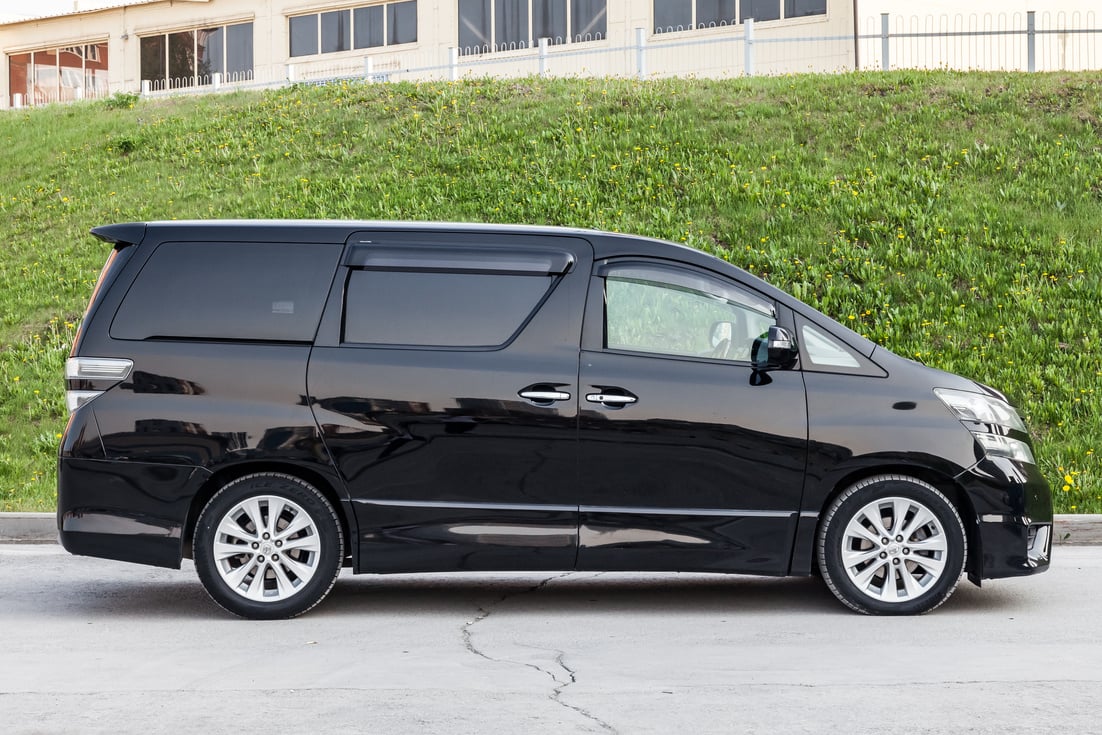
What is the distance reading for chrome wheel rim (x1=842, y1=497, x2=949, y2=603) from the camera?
23.2ft

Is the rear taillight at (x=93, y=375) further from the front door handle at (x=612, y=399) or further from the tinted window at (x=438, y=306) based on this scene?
the front door handle at (x=612, y=399)

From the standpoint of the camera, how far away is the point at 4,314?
17328 mm

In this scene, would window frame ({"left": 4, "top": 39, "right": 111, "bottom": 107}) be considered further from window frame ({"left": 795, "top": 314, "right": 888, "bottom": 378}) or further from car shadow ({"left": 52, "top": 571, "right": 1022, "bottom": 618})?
window frame ({"left": 795, "top": 314, "right": 888, "bottom": 378})

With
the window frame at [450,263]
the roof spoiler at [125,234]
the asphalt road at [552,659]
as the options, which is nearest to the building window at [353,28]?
the asphalt road at [552,659]

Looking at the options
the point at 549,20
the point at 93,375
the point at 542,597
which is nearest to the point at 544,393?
the point at 542,597

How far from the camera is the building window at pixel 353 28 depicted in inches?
1404

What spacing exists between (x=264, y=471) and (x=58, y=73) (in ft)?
134

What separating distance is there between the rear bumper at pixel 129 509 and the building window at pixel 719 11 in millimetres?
24809

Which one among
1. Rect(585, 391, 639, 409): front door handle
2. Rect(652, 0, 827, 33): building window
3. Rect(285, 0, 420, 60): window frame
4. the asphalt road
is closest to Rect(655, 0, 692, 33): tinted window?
Rect(652, 0, 827, 33): building window

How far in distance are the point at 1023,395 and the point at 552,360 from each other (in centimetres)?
730

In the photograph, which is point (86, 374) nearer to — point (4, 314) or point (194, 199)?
point (4, 314)

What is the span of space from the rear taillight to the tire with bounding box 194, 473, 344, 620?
31.9 inches

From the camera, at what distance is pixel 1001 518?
23.2ft

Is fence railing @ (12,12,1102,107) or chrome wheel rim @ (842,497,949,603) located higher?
fence railing @ (12,12,1102,107)
